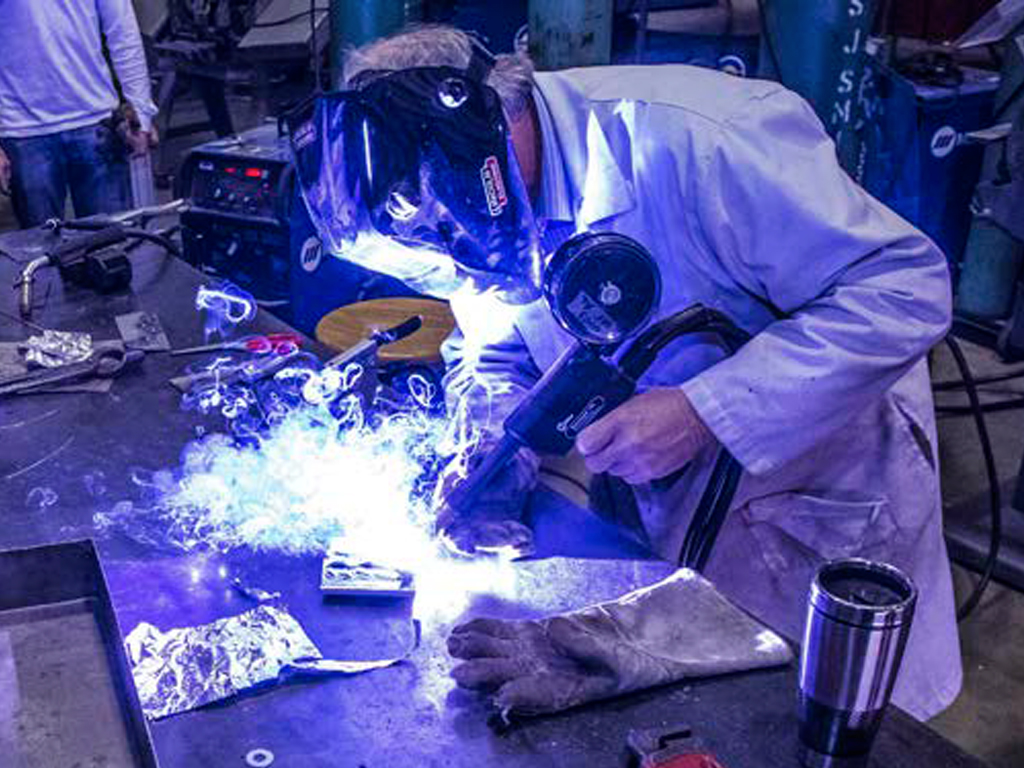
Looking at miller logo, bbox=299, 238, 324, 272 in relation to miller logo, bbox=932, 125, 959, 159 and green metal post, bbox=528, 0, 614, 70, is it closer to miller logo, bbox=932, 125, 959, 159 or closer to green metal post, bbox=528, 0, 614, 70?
green metal post, bbox=528, 0, 614, 70

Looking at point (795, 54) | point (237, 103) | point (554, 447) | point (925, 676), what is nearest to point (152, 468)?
point (554, 447)

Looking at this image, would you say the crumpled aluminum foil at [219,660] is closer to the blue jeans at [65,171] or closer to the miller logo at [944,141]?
the blue jeans at [65,171]

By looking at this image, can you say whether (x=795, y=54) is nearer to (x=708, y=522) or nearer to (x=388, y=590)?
(x=708, y=522)

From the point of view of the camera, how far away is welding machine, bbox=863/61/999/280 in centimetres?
460

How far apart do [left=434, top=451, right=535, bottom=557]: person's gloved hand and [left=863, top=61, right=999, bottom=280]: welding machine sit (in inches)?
133

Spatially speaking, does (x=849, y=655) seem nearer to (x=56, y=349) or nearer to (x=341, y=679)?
(x=341, y=679)

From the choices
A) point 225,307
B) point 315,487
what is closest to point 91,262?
point 225,307

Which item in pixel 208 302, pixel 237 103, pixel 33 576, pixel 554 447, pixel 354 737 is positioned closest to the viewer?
pixel 354 737

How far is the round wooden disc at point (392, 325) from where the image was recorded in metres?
2.97

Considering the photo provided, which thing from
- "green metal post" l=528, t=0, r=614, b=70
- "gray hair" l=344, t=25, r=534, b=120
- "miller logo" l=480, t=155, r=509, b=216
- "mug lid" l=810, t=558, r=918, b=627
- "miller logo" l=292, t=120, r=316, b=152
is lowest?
"mug lid" l=810, t=558, r=918, b=627

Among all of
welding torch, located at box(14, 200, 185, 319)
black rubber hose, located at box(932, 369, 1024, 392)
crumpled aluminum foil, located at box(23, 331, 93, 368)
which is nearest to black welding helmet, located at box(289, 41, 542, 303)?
crumpled aluminum foil, located at box(23, 331, 93, 368)

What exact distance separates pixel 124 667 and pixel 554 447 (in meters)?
0.62

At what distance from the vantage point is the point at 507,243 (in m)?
1.57

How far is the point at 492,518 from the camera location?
1629 millimetres
